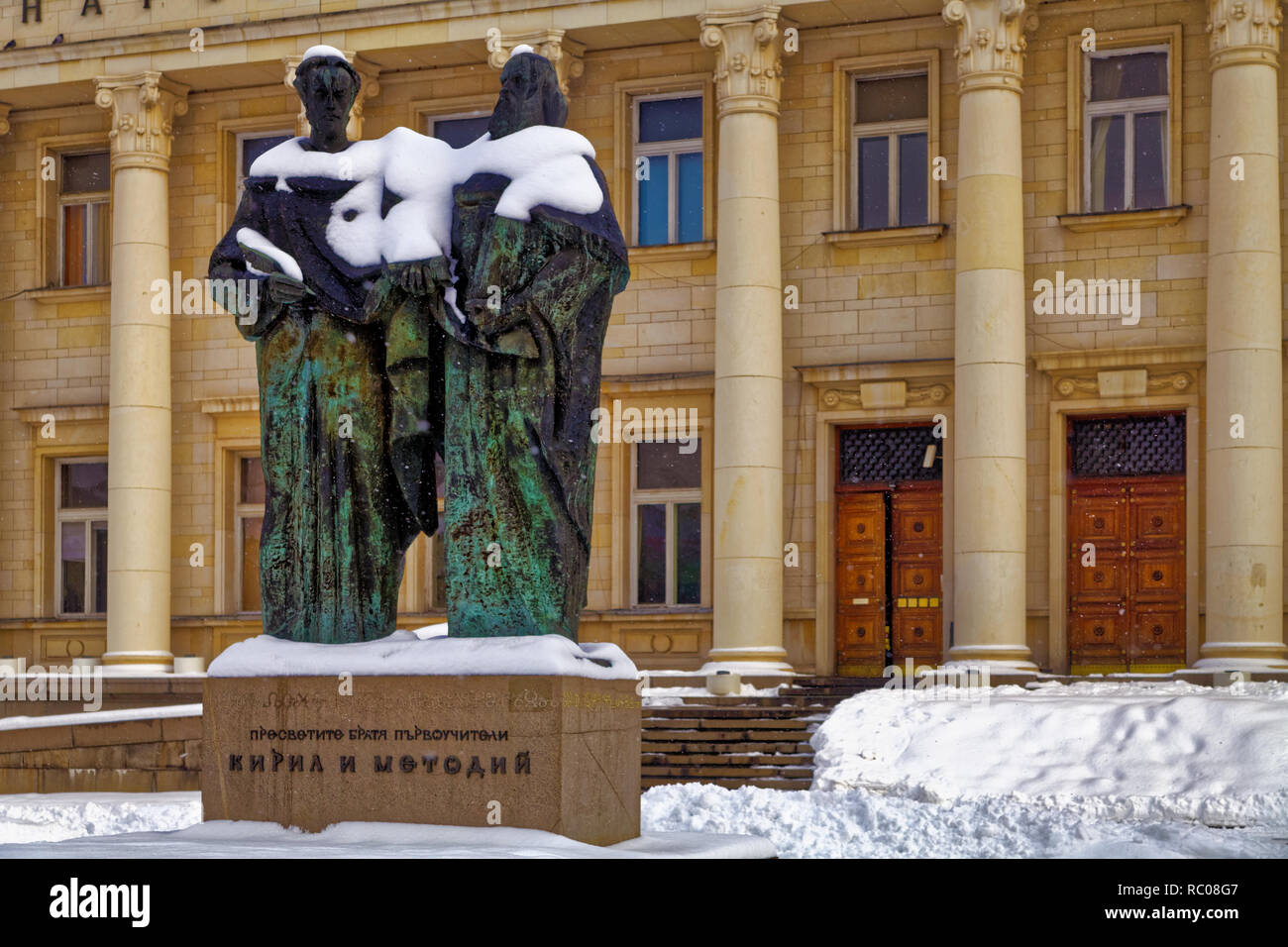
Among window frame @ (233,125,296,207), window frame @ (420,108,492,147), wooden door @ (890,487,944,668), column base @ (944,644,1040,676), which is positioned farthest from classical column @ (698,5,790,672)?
window frame @ (233,125,296,207)

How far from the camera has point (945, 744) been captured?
1745cm

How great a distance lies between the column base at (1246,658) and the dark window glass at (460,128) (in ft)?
38.0

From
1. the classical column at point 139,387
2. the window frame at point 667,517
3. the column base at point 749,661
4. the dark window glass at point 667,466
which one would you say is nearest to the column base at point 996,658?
the column base at point 749,661

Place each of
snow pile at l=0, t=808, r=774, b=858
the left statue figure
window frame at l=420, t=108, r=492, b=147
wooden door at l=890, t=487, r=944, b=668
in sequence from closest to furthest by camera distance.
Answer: snow pile at l=0, t=808, r=774, b=858 → the left statue figure → wooden door at l=890, t=487, r=944, b=668 → window frame at l=420, t=108, r=492, b=147

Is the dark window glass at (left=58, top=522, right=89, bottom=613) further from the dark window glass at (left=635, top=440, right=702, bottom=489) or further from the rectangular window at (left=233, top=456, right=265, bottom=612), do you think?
the dark window glass at (left=635, top=440, right=702, bottom=489)

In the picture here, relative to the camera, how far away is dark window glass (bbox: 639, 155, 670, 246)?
1006 inches

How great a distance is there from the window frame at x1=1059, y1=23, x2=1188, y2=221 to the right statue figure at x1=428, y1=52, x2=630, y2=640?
15530 millimetres

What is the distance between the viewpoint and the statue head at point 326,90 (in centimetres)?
916

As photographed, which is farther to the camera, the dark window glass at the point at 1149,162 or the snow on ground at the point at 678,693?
the dark window glass at the point at 1149,162

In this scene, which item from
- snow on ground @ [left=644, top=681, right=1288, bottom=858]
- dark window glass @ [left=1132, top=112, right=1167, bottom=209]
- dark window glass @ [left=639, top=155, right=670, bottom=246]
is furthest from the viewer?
dark window glass @ [left=639, top=155, right=670, bottom=246]

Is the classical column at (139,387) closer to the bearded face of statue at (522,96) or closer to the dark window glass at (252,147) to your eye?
the dark window glass at (252,147)

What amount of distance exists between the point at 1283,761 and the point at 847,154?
11.3m

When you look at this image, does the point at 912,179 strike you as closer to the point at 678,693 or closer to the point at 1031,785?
the point at 678,693

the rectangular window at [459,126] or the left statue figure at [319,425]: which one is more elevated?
the rectangular window at [459,126]
